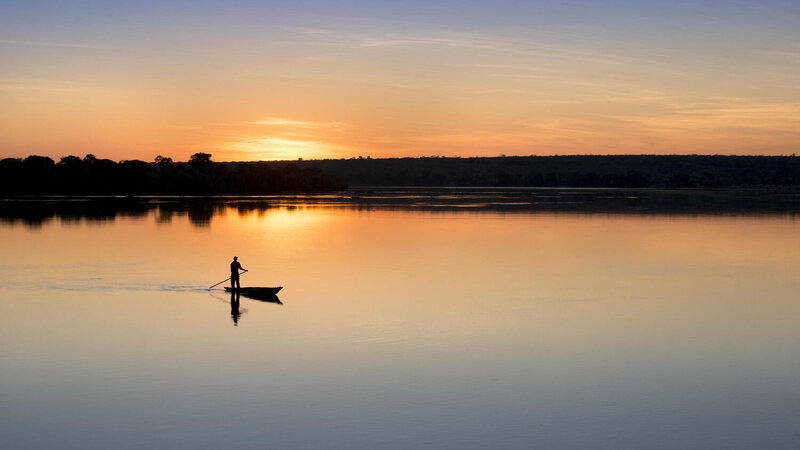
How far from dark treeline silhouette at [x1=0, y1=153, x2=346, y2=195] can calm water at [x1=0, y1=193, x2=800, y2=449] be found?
10301cm

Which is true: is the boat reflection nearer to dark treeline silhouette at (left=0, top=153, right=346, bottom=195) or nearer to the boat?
the boat

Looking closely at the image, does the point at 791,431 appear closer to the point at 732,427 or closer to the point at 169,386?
the point at 732,427

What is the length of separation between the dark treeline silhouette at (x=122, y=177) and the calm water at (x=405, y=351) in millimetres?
103006

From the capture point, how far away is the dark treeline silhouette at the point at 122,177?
430ft

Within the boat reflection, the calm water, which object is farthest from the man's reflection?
the calm water

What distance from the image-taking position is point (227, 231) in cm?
5316

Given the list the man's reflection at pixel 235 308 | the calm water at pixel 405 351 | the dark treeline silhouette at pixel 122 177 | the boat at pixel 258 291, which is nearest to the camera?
the calm water at pixel 405 351

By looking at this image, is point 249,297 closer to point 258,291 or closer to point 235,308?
point 258,291

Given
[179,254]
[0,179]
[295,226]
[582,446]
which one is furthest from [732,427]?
[0,179]

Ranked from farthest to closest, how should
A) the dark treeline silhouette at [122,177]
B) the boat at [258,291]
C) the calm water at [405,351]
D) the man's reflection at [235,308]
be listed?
the dark treeline silhouette at [122,177]
the boat at [258,291]
the man's reflection at [235,308]
the calm water at [405,351]

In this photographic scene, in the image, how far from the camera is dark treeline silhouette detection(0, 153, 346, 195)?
131m

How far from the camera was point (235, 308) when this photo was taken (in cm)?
2369

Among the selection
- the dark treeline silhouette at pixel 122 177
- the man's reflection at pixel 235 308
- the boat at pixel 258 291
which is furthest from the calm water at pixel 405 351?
the dark treeline silhouette at pixel 122 177

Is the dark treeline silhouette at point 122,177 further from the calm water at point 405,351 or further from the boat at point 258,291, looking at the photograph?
the boat at point 258,291
